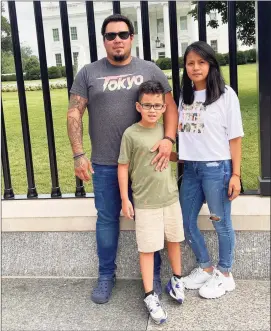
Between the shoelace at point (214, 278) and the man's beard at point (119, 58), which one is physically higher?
the man's beard at point (119, 58)

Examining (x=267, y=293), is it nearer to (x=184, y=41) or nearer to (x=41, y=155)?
(x=184, y=41)

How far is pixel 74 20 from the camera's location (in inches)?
128

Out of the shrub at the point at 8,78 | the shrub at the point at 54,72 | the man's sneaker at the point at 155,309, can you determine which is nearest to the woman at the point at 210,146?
the man's sneaker at the point at 155,309

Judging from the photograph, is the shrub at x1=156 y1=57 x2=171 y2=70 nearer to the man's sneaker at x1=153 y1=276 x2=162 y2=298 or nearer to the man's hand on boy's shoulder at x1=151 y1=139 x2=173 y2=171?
the man's hand on boy's shoulder at x1=151 y1=139 x2=173 y2=171

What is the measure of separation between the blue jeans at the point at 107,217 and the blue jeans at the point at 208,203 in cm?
27

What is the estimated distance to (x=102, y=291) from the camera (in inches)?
110

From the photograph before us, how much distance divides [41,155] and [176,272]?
411 centimetres

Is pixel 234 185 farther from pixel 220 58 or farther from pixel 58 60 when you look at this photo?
pixel 58 60

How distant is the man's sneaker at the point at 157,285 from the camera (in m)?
2.78

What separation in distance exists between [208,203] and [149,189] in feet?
1.18

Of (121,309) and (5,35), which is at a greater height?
(5,35)

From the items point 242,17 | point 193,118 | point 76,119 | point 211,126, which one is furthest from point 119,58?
point 242,17

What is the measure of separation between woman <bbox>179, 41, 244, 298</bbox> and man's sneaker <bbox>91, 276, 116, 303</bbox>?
22.2 inches

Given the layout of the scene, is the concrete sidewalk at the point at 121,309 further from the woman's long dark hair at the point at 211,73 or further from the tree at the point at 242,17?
the tree at the point at 242,17
